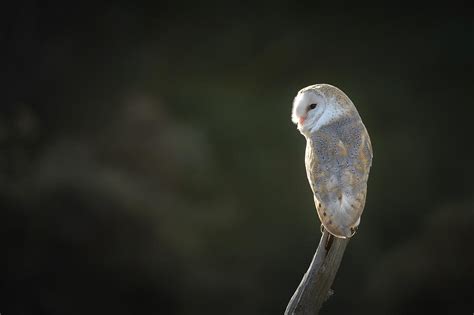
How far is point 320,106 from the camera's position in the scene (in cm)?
319

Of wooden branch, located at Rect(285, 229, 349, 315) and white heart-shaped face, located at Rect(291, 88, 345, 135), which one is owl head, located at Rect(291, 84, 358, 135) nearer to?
white heart-shaped face, located at Rect(291, 88, 345, 135)

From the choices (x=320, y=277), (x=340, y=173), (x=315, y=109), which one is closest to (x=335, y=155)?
(x=340, y=173)

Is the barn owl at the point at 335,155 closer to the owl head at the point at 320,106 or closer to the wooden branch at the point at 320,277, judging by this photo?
the owl head at the point at 320,106

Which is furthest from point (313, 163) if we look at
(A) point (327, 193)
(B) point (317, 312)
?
(B) point (317, 312)

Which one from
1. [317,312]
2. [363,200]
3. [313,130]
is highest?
[313,130]

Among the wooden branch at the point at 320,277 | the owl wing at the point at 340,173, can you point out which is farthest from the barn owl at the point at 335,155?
the wooden branch at the point at 320,277

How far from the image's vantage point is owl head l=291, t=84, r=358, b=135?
3180 millimetres

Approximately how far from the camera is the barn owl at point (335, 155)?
3135 millimetres

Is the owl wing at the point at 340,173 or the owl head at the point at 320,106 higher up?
the owl head at the point at 320,106

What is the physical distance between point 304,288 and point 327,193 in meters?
0.43

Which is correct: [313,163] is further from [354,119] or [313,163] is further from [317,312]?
[317,312]

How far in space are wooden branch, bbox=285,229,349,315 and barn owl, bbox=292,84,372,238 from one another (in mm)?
108

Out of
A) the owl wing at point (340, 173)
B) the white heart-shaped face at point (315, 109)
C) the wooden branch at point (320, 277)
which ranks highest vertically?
the white heart-shaped face at point (315, 109)

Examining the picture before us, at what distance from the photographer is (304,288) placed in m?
3.28
